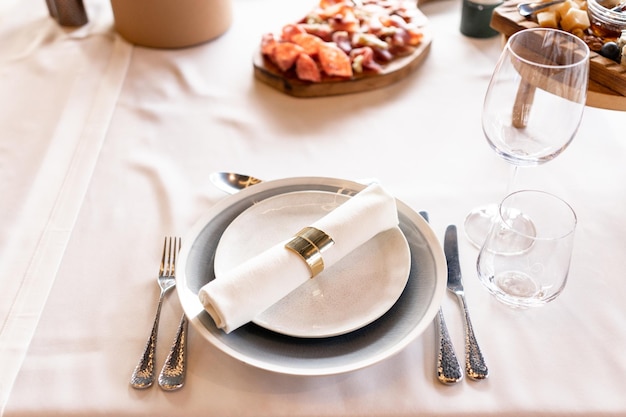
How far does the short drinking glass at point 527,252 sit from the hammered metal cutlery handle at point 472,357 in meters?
0.06

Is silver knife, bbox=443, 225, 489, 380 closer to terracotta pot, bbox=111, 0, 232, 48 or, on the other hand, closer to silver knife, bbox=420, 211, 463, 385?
silver knife, bbox=420, 211, 463, 385

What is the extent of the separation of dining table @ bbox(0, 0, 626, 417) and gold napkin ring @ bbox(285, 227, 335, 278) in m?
0.09

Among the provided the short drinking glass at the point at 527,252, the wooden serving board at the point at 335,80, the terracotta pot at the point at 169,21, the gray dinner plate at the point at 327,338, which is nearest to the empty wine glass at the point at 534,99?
the short drinking glass at the point at 527,252

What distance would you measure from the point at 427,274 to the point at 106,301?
359 mm

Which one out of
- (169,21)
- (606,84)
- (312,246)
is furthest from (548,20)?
(169,21)

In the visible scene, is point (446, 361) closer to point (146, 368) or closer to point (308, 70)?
point (146, 368)

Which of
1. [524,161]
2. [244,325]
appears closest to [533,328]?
[524,161]

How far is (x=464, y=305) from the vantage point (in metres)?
0.66

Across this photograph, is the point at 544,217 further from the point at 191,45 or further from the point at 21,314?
the point at 191,45

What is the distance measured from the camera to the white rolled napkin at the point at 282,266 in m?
0.57

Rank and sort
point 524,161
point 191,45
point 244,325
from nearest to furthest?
point 244,325
point 524,161
point 191,45

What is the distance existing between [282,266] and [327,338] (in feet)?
0.27

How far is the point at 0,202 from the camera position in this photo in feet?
2.75

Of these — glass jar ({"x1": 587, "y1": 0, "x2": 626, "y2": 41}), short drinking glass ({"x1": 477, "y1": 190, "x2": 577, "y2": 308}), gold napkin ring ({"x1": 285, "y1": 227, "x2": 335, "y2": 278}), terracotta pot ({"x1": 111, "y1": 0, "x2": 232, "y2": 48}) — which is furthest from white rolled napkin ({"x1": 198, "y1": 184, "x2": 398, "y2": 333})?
terracotta pot ({"x1": 111, "y1": 0, "x2": 232, "y2": 48})
